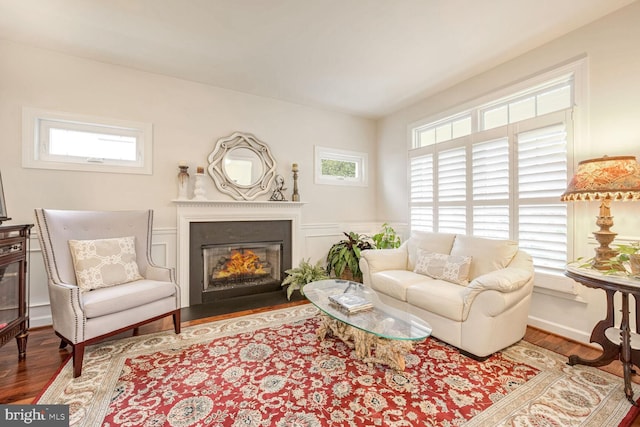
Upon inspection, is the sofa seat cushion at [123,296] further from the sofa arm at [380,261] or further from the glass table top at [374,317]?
the sofa arm at [380,261]

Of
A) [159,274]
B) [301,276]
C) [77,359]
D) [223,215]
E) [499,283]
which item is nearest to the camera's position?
[77,359]

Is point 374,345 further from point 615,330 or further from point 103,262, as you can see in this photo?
point 103,262

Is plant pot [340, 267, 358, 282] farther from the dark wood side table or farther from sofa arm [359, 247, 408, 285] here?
the dark wood side table

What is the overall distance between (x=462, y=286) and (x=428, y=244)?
2.23ft

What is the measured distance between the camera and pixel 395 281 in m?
2.73

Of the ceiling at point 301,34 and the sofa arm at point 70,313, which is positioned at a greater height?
the ceiling at point 301,34

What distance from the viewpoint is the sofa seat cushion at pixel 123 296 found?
200 cm

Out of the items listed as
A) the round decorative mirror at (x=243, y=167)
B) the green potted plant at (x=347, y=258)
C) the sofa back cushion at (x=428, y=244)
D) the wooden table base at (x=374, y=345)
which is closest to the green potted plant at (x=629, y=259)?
the sofa back cushion at (x=428, y=244)

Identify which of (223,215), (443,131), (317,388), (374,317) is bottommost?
(317,388)

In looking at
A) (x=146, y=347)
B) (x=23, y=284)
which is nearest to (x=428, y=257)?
(x=146, y=347)

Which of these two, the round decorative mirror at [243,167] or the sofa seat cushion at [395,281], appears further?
the round decorative mirror at [243,167]

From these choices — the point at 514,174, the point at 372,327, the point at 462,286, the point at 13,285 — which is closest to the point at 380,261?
the point at 462,286

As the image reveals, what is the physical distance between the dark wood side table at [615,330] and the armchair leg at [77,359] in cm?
355

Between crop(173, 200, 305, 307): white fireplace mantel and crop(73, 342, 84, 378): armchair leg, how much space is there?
1.35 m
